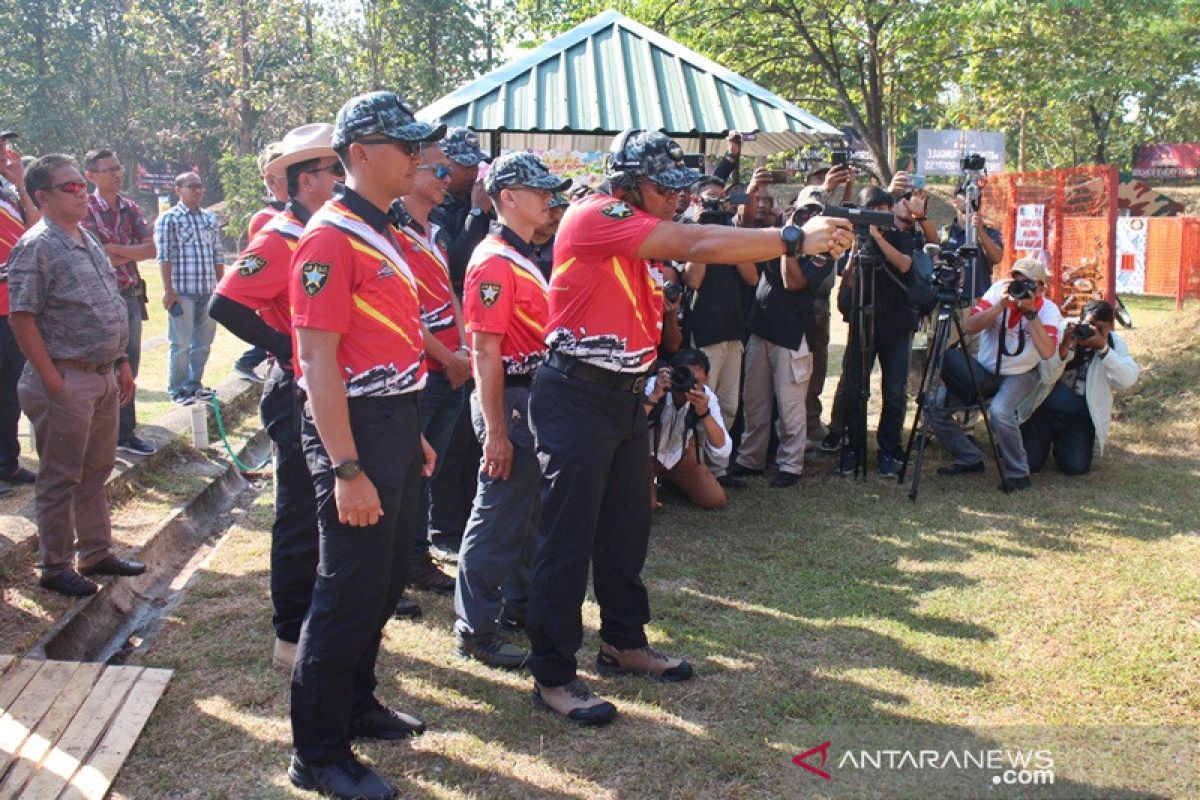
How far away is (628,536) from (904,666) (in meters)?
1.28

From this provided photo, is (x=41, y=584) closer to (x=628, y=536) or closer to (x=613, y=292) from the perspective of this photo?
(x=628, y=536)

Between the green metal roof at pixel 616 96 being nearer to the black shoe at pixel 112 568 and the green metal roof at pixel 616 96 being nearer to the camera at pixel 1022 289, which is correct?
the camera at pixel 1022 289

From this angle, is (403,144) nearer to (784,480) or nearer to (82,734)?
(82,734)

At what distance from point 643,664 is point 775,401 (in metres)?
3.64

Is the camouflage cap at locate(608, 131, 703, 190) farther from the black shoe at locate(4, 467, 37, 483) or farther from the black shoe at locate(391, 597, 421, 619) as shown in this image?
the black shoe at locate(4, 467, 37, 483)

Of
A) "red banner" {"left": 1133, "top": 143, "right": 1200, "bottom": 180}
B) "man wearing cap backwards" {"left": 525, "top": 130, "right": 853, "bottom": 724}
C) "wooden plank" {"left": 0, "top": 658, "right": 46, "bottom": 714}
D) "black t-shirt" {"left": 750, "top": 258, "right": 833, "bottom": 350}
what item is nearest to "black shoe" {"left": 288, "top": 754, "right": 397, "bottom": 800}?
"man wearing cap backwards" {"left": 525, "top": 130, "right": 853, "bottom": 724}

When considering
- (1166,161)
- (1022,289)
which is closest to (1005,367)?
(1022,289)

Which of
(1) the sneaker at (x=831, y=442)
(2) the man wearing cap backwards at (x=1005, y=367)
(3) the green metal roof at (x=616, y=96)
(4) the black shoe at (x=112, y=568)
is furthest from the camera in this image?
(3) the green metal roof at (x=616, y=96)

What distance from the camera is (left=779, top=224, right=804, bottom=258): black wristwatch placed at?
3201 millimetres

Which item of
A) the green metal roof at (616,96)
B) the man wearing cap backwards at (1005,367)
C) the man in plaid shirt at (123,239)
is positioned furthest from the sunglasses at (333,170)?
the man wearing cap backwards at (1005,367)

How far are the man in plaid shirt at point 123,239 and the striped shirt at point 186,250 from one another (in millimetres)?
1260

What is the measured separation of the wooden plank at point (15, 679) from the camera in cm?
383

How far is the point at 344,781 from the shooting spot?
3.19 m

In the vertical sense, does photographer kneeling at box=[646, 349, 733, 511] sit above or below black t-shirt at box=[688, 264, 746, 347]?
below
